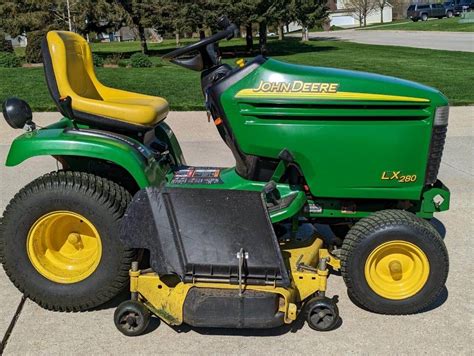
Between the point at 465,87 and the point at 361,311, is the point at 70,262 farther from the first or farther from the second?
the point at 465,87

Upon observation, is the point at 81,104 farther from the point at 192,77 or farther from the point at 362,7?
the point at 362,7

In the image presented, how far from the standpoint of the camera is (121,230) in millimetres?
2670

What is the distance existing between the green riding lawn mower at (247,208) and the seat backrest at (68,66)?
0.04ft

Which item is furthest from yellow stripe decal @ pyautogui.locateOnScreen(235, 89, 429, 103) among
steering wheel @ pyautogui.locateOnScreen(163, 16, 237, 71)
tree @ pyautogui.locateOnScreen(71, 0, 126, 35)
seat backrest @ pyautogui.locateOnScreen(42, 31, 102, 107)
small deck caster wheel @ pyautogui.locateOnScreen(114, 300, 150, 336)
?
tree @ pyautogui.locateOnScreen(71, 0, 126, 35)

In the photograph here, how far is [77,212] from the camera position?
9.13 feet

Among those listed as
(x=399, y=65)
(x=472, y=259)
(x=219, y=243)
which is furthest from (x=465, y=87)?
(x=219, y=243)

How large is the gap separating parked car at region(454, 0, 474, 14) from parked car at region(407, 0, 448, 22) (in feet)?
4.51

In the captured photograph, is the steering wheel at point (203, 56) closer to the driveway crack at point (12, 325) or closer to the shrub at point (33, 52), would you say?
the driveway crack at point (12, 325)

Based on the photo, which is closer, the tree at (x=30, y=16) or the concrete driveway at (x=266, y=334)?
the concrete driveway at (x=266, y=334)

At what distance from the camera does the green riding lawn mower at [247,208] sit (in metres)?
2.66

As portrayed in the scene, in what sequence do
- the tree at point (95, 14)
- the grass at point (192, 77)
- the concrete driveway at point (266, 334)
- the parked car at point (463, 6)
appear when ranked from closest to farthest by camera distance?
the concrete driveway at point (266, 334) → the grass at point (192, 77) → the tree at point (95, 14) → the parked car at point (463, 6)

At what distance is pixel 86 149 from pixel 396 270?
170 centimetres

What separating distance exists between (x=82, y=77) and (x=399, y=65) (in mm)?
13283

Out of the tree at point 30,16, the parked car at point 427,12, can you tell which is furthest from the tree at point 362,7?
the tree at point 30,16
